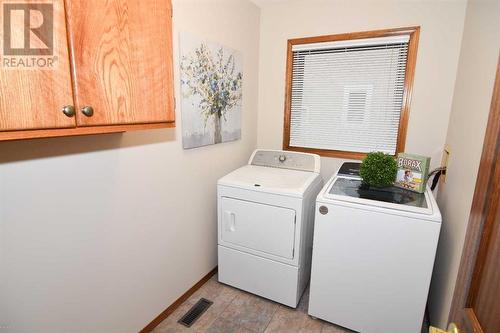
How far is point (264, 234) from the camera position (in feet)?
6.56

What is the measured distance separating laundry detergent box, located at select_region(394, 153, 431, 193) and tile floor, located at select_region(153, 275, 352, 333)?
112 cm

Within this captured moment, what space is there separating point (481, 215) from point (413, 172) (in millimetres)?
1207

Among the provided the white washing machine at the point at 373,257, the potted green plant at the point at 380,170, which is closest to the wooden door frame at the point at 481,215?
the white washing machine at the point at 373,257

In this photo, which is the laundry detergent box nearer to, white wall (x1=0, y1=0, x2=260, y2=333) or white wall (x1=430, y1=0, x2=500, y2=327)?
white wall (x1=430, y1=0, x2=500, y2=327)

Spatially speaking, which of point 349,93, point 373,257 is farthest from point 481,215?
point 349,93

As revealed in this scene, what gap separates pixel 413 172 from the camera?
1.82 meters

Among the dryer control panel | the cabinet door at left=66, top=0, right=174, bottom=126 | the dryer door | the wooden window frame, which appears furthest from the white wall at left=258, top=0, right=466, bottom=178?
the cabinet door at left=66, top=0, right=174, bottom=126

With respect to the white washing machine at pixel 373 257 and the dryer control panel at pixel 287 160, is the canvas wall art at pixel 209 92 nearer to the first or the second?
the dryer control panel at pixel 287 160

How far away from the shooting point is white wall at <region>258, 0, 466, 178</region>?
1984 mm

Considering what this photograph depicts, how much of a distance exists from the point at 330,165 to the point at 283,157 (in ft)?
1.62

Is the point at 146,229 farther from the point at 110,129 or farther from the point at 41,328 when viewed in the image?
the point at 110,129

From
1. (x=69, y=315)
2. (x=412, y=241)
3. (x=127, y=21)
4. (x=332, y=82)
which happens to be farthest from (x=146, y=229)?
(x=332, y=82)

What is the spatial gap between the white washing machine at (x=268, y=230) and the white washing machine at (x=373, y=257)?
0.16 meters

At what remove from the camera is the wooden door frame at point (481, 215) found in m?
0.69
